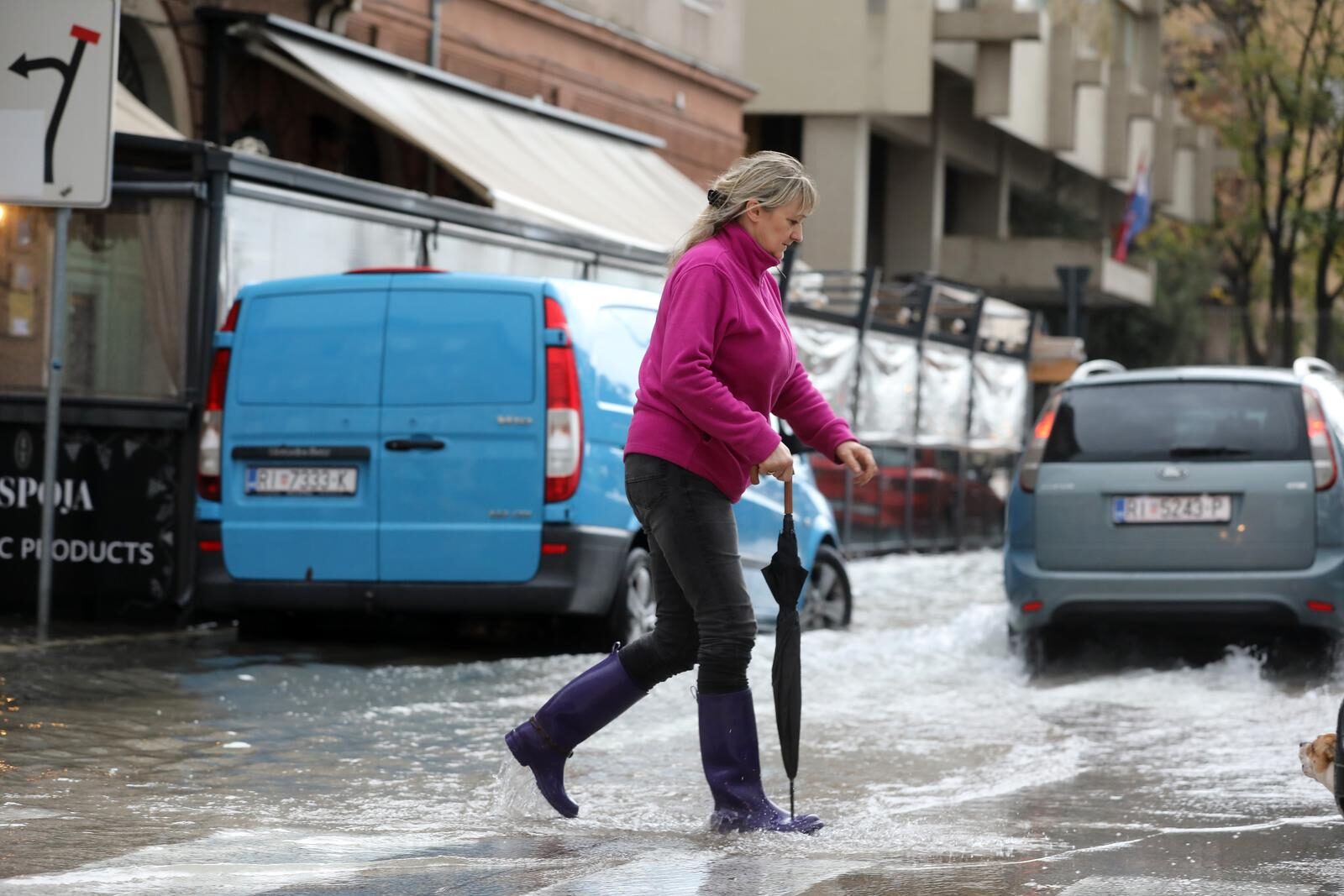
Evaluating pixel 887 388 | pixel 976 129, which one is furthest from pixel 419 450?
pixel 976 129

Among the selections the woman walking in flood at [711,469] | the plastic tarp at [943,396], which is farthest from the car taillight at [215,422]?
the plastic tarp at [943,396]

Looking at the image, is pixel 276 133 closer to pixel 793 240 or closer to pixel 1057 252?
pixel 793 240

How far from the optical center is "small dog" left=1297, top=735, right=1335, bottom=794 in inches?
230

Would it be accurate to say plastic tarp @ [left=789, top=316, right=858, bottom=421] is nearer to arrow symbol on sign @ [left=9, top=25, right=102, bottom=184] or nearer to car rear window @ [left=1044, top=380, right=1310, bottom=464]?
car rear window @ [left=1044, top=380, right=1310, bottom=464]

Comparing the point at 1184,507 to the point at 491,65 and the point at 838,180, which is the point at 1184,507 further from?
the point at 838,180

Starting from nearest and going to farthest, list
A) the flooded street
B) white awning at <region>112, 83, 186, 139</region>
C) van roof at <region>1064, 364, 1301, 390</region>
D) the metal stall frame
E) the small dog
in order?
the flooded street → the small dog → van roof at <region>1064, 364, 1301, 390</region> → white awning at <region>112, 83, 186, 139</region> → the metal stall frame

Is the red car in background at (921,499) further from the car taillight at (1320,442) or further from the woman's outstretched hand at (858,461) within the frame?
the woman's outstretched hand at (858,461)

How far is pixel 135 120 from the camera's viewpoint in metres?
14.4

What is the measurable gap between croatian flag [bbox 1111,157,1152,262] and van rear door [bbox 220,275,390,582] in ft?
121

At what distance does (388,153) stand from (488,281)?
32.6ft

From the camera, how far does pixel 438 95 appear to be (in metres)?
19.2

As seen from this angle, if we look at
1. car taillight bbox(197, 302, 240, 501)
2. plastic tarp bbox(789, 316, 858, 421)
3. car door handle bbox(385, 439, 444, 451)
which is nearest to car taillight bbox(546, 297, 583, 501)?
car door handle bbox(385, 439, 444, 451)

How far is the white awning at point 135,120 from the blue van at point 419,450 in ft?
11.5

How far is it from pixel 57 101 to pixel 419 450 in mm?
2373
